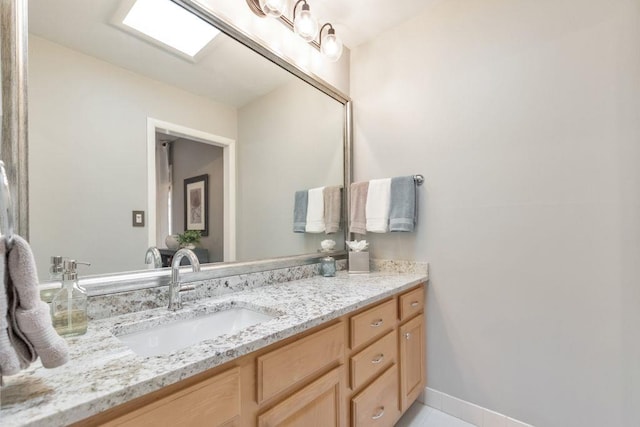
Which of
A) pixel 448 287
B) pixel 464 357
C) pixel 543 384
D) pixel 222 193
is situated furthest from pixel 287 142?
pixel 543 384

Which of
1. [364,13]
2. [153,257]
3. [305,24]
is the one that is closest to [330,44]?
[305,24]

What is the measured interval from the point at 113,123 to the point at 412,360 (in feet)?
5.74

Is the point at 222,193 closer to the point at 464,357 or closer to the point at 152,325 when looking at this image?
the point at 152,325

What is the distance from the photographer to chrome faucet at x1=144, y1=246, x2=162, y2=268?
1.11 metres

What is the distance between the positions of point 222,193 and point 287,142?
0.53 m

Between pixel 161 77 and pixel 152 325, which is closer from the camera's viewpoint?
pixel 152 325

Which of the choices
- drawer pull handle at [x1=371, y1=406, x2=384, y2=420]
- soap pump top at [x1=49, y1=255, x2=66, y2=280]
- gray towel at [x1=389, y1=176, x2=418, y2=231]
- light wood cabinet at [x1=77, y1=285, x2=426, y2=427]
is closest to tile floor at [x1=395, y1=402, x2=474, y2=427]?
light wood cabinet at [x1=77, y1=285, x2=426, y2=427]

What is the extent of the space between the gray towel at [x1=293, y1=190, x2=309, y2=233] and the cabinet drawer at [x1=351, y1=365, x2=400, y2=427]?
2.91 ft

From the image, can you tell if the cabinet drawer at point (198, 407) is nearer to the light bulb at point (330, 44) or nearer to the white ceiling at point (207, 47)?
the white ceiling at point (207, 47)

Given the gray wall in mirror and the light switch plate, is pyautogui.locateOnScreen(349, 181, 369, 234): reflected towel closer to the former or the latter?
the gray wall in mirror

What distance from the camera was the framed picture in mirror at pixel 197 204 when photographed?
1.26m

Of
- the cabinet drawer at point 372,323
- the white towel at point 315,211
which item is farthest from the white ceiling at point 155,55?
the cabinet drawer at point 372,323

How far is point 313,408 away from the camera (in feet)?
3.15

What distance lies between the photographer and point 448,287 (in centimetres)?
166
